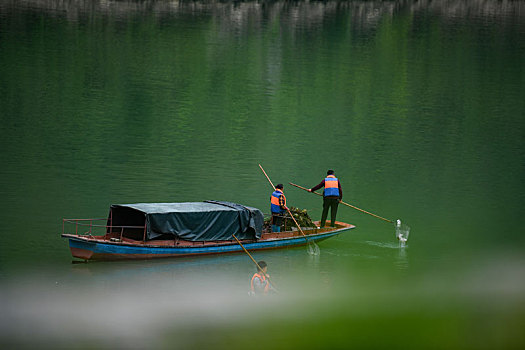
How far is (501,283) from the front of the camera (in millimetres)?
21734

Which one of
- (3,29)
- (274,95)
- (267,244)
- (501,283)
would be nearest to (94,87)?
(274,95)

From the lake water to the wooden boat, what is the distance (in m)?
0.46

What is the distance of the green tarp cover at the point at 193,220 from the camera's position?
2116 centimetres

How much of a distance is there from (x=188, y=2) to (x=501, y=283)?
280ft

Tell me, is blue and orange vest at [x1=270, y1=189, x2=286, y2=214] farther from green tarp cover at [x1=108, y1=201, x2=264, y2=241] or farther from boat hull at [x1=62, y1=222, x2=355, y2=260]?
green tarp cover at [x1=108, y1=201, x2=264, y2=241]

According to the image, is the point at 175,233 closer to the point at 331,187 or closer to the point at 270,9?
the point at 331,187

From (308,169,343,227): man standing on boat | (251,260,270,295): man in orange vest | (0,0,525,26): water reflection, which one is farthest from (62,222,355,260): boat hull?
(0,0,525,26): water reflection

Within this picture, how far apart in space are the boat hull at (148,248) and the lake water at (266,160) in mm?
352

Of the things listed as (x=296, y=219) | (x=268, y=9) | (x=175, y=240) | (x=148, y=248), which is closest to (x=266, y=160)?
(x=296, y=219)

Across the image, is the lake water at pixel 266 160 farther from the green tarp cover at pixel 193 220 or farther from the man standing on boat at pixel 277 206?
the man standing on boat at pixel 277 206

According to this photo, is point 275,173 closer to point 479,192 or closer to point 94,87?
point 479,192

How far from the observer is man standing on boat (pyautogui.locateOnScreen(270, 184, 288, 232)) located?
2352 cm

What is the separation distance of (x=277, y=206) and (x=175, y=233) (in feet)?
12.4

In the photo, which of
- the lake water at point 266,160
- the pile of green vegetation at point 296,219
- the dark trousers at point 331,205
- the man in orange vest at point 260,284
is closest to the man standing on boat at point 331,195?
the dark trousers at point 331,205
